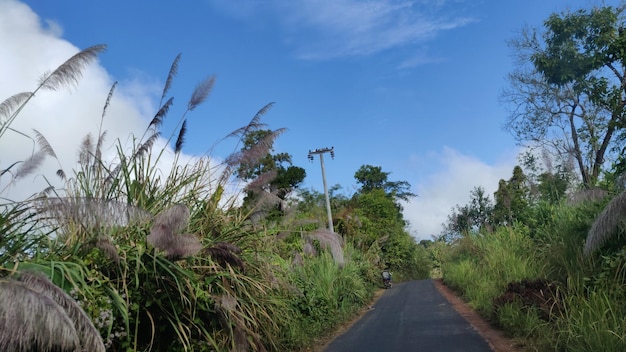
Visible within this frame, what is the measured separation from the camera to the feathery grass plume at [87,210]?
163 inches

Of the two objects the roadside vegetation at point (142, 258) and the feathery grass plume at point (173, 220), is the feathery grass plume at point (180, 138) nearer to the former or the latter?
the roadside vegetation at point (142, 258)

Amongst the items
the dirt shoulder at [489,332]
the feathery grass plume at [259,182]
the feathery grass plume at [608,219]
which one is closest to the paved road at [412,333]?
the dirt shoulder at [489,332]

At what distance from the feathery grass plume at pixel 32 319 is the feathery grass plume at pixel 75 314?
122 millimetres

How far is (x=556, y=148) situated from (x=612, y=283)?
1420 centimetres

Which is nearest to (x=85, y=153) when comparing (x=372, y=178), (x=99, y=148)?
(x=99, y=148)

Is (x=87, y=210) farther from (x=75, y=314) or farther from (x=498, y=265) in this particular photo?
(x=498, y=265)

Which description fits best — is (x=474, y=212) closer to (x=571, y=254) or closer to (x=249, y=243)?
(x=571, y=254)

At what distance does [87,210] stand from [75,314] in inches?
68.3

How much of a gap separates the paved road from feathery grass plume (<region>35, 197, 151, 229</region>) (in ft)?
19.2

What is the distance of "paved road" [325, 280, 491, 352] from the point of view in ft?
28.8

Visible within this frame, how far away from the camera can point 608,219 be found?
4.66 meters

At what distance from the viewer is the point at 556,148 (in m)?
19.6

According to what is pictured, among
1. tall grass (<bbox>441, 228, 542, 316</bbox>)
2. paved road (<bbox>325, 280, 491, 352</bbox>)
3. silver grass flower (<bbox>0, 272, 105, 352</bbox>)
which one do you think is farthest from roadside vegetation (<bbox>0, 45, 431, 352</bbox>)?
tall grass (<bbox>441, 228, 542, 316</bbox>)

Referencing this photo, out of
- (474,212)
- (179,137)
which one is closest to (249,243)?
(179,137)
